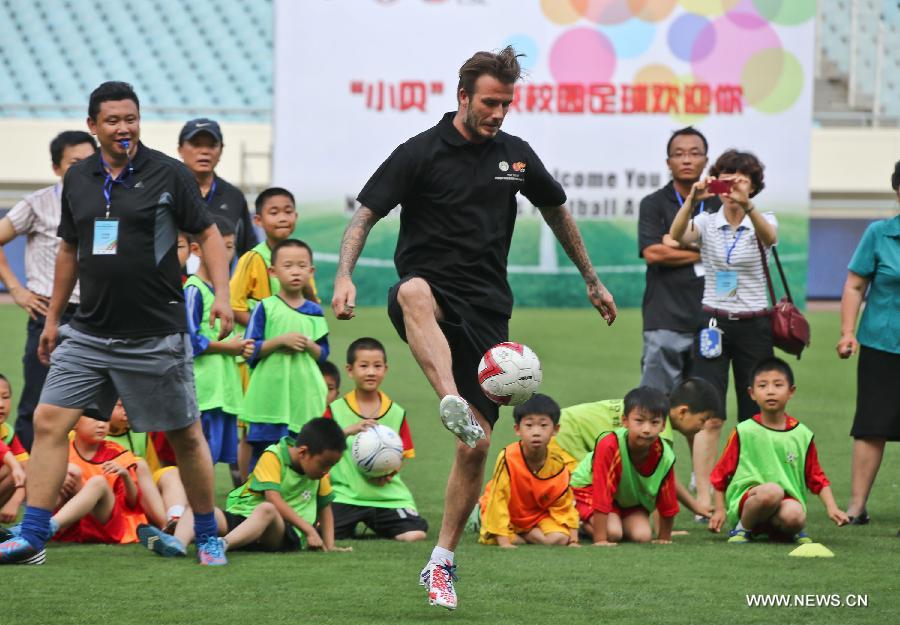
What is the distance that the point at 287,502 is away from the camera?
7.11m

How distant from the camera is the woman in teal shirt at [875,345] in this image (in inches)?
311

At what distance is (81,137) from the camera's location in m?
8.02

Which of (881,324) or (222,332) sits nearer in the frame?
(222,332)

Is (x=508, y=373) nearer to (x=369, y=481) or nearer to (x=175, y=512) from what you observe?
(x=369, y=481)

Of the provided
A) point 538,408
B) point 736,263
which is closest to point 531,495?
point 538,408

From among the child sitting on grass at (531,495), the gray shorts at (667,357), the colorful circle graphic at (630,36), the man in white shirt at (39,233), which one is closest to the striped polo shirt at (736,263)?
the gray shorts at (667,357)

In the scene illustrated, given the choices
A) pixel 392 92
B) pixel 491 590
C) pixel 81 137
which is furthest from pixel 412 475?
pixel 392 92

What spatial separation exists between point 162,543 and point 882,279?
4115mm

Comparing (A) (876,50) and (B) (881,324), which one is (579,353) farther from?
(A) (876,50)

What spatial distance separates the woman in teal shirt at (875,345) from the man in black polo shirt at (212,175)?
354 centimetres

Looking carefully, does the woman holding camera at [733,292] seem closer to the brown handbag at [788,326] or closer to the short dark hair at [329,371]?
the brown handbag at [788,326]

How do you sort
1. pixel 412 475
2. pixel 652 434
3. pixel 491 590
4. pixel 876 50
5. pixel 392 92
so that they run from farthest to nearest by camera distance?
pixel 876 50 → pixel 392 92 → pixel 412 475 → pixel 652 434 → pixel 491 590

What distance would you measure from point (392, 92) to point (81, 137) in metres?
13.4

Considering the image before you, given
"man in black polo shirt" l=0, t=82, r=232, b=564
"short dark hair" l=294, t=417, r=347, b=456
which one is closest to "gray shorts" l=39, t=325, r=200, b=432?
"man in black polo shirt" l=0, t=82, r=232, b=564
